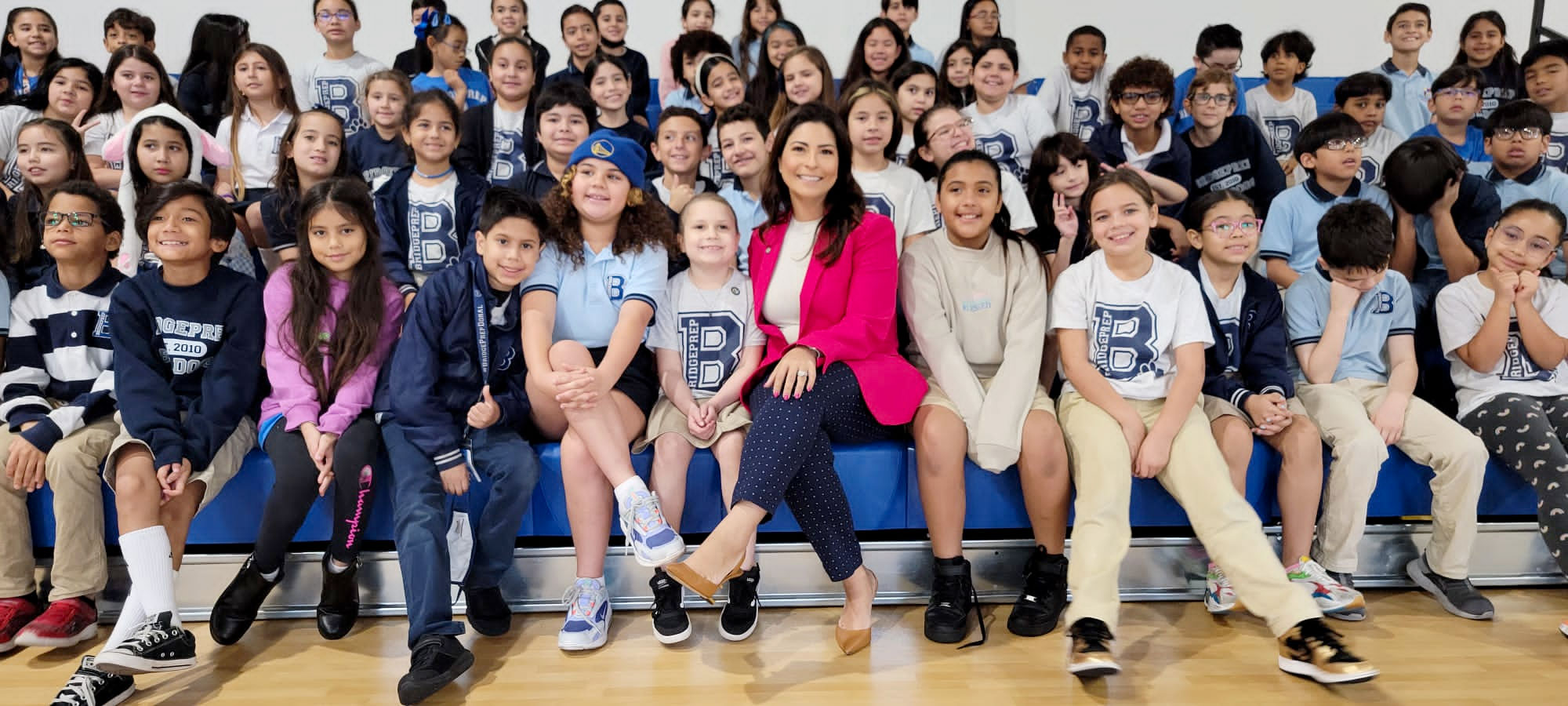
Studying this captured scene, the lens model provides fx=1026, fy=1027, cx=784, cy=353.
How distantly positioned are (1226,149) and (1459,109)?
828 millimetres

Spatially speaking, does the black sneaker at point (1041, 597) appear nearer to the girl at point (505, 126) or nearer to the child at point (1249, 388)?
the child at point (1249, 388)

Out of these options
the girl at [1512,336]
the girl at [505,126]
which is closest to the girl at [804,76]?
the girl at [505,126]

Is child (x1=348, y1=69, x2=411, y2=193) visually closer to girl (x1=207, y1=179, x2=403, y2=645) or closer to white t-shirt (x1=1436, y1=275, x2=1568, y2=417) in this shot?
girl (x1=207, y1=179, x2=403, y2=645)

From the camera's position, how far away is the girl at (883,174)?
2.66m

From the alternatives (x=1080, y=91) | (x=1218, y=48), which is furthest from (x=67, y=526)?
(x=1218, y=48)

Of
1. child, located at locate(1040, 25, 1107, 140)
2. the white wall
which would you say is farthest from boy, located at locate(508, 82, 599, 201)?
the white wall

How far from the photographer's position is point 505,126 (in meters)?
3.38

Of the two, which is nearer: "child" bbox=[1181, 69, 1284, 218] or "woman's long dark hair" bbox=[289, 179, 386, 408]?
"woman's long dark hair" bbox=[289, 179, 386, 408]

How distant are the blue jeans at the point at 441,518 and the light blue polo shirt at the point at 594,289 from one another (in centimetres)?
28

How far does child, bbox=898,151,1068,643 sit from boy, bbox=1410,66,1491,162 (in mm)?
2008

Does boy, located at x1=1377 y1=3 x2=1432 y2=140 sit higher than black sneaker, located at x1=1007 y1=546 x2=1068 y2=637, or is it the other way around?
boy, located at x1=1377 y1=3 x2=1432 y2=140

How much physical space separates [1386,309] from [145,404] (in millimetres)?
2764

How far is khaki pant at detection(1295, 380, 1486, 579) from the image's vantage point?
218 cm

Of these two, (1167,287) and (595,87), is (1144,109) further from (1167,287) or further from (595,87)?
(595,87)
